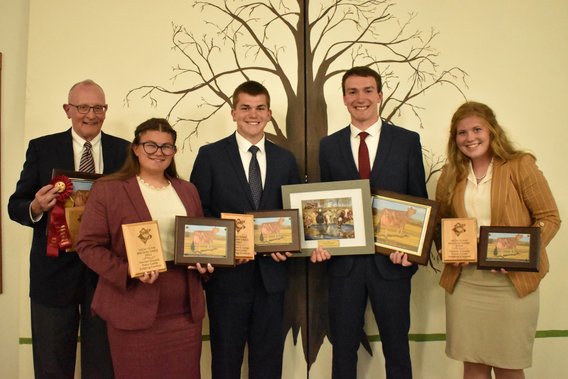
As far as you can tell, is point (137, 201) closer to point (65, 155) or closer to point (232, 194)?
point (232, 194)

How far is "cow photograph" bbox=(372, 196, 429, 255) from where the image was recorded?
7.11 ft

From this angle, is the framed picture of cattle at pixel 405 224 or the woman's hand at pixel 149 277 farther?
the framed picture of cattle at pixel 405 224

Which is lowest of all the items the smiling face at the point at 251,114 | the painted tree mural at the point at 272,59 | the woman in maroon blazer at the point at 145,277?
the woman in maroon blazer at the point at 145,277

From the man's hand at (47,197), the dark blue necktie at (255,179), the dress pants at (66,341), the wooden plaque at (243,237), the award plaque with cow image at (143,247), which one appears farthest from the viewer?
the dark blue necktie at (255,179)

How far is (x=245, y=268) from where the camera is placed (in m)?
2.25

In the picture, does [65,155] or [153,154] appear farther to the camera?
[65,155]

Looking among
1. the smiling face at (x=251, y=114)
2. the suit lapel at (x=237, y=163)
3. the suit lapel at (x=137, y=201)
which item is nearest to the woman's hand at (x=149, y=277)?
the suit lapel at (x=137, y=201)

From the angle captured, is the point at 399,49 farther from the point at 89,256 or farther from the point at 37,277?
the point at 37,277

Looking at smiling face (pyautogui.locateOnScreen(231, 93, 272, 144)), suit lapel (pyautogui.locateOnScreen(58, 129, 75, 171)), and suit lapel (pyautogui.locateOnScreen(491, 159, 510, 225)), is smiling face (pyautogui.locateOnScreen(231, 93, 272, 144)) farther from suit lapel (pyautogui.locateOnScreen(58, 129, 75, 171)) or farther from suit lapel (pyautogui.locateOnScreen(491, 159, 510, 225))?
suit lapel (pyautogui.locateOnScreen(491, 159, 510, 225))

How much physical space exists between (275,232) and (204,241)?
39 centimetres

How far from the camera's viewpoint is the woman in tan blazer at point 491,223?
208 cm

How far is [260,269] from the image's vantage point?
2.25 meters

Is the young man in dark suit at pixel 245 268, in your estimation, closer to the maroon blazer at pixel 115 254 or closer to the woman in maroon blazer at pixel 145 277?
the woman in maroon blazer at pixel 145 277

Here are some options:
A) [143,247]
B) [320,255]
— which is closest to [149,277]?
[143,247]
